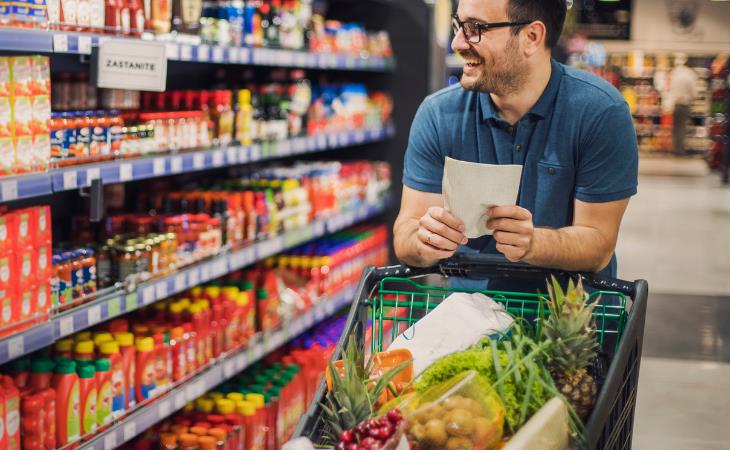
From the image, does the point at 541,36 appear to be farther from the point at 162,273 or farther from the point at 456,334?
the point at 162,273

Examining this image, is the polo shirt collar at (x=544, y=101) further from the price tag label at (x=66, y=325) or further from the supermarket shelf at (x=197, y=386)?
the supermarket shelf at (x=197, y=386)

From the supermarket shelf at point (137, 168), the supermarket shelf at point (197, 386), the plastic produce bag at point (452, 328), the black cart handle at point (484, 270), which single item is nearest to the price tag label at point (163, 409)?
the supermarket shelf at point (197, 386)

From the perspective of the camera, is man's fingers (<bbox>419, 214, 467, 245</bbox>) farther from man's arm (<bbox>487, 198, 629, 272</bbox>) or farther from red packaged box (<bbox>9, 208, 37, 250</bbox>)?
red packaged box (<bbox>9, 208, 37, 250</bbox>)

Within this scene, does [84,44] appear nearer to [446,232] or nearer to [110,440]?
[110,440]

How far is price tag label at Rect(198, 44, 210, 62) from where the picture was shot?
12.5 ft

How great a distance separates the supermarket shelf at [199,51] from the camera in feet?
8.83

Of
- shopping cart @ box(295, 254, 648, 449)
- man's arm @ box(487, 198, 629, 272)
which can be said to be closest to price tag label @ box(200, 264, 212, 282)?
shopping cart @ box(295, 254, 648, 449)

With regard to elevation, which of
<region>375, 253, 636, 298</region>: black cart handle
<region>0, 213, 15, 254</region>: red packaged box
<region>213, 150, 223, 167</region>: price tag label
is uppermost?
<region>213, 150, 223, 167</region>: price tag label

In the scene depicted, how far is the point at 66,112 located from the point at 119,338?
799mm

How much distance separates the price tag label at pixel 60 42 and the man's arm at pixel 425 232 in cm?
117

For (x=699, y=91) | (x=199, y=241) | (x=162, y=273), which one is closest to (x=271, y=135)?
(x=199, y=241)

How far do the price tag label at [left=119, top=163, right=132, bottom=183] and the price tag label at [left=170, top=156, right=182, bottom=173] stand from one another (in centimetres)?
33

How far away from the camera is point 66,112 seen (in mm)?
3156

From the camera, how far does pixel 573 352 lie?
1721 millimetres
